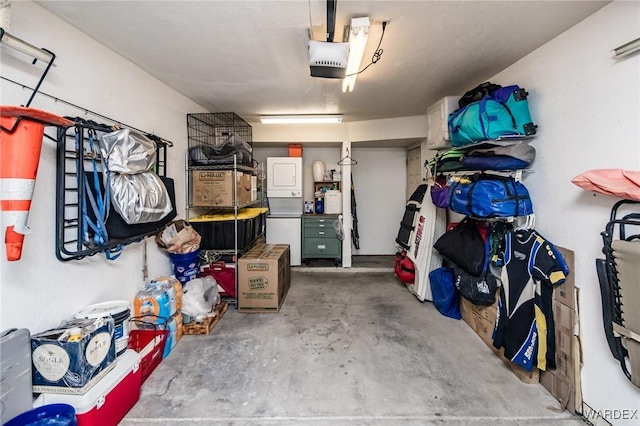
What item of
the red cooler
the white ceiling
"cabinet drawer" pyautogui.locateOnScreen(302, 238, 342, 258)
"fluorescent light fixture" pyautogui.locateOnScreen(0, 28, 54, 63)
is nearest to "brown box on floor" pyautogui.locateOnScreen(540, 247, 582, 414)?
the white ceiling

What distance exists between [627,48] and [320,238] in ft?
12.7

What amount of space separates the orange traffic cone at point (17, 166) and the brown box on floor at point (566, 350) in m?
3.01

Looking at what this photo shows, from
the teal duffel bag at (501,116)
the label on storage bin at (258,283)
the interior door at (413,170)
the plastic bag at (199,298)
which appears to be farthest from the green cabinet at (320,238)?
the teal duffel bag at (501,116)

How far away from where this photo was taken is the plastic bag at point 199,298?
263cm

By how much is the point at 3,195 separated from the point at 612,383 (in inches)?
126

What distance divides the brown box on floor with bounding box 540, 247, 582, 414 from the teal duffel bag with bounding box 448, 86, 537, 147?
0.90 meters

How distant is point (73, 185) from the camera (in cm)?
176

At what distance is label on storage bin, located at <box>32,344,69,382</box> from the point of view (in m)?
1.42

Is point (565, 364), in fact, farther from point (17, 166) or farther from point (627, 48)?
point (17, 166)

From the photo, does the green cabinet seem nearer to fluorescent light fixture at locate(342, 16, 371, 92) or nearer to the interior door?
the interior door

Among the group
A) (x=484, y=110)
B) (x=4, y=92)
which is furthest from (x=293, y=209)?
(x=4, y=92)

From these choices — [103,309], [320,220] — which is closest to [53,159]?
[103,309]

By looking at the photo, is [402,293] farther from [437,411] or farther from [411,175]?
[411,175]

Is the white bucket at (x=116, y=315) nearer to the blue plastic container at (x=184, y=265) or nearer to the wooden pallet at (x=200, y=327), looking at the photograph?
the wooden pallet at (x=200, y=327)
